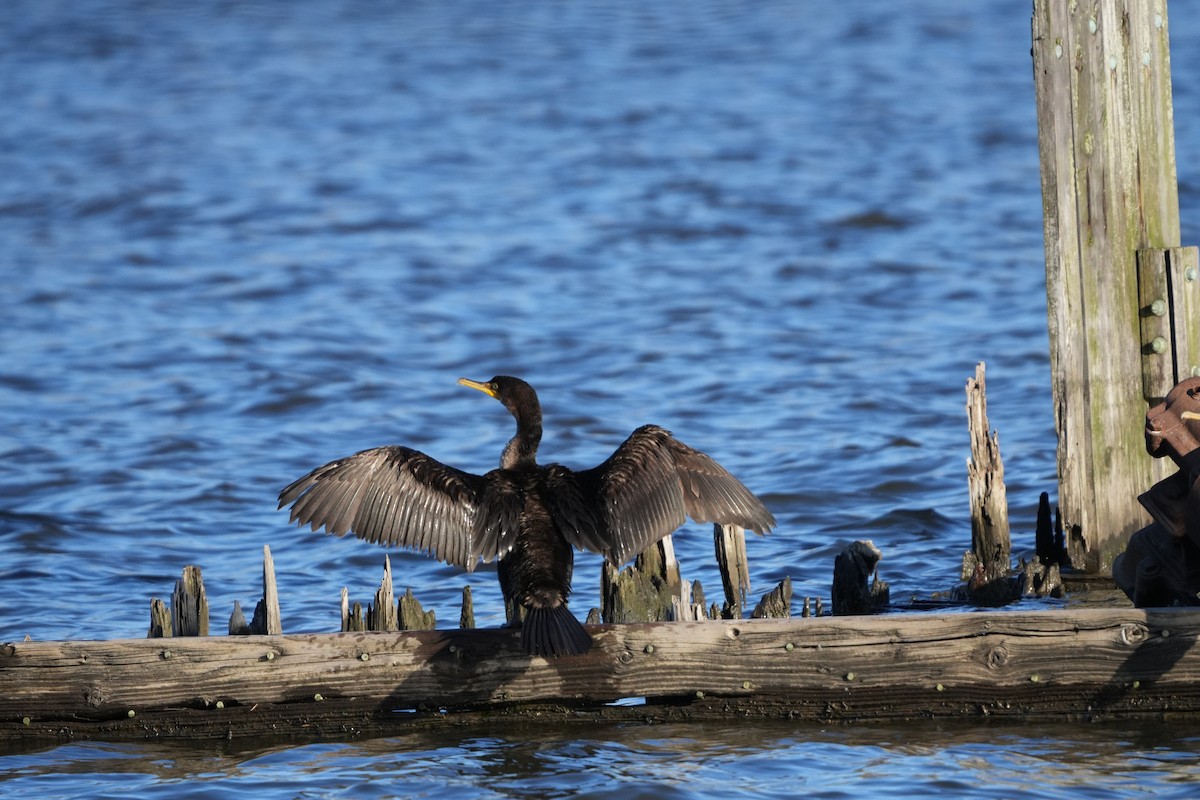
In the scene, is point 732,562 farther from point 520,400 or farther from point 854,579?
point 520,400

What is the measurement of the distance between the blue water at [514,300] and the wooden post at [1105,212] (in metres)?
1.12

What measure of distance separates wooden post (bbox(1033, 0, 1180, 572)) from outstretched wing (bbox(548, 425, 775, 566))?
5.60 ft

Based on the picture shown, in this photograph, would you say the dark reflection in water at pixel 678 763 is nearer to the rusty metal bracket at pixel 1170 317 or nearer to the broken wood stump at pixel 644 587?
the broken wood stump at pixel 644 587

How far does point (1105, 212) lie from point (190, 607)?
4075mm

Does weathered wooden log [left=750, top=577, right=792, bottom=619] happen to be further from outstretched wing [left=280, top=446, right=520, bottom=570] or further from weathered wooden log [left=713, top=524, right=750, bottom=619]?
outstretched wing [left=280, top=446, right=520, bottom=570]

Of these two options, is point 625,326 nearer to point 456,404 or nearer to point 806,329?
point 806,329

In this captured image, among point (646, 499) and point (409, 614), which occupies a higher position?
point (646, 499)

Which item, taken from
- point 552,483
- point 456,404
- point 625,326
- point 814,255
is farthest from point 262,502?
point 814,255

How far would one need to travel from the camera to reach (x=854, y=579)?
6711 mm

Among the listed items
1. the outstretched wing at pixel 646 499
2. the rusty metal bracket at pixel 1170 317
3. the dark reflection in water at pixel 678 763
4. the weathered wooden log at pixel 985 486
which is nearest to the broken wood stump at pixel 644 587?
the outstretched wing at pixel 646 499

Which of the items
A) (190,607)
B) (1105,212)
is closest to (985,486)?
(1105,212)

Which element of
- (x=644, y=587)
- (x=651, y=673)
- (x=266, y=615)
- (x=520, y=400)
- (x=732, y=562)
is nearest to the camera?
(x=651, y=673)

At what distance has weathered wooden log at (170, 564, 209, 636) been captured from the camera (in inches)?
227

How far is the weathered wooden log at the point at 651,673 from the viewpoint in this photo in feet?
17.5
